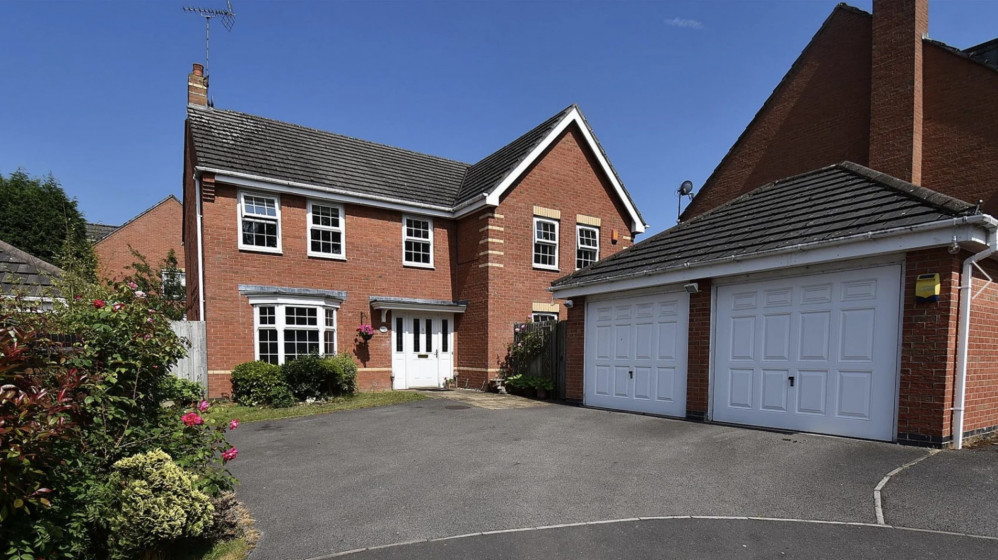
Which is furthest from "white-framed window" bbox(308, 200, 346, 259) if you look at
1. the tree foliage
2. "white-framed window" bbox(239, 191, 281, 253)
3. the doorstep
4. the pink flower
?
the tree foliage

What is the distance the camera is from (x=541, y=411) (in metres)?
10.4

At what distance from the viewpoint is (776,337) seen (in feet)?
24.9

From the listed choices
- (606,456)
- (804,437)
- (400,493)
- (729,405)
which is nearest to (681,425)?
(729,405)

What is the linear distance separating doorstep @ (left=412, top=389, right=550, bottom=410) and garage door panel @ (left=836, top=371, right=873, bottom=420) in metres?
6.09

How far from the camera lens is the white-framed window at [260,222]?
42.8 ft

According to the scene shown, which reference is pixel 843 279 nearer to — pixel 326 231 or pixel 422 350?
pixel 422 350

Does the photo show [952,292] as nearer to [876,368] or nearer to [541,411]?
[876,368]

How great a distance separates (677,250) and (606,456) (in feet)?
15.9

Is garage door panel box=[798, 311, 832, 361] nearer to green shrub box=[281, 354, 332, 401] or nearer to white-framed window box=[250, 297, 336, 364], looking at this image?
green shrub box=[281, 354, 332, 401]

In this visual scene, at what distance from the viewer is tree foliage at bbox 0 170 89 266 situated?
25.3 meters

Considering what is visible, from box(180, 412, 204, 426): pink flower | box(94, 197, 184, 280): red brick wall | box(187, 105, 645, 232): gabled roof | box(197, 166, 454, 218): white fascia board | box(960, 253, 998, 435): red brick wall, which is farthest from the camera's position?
box(94, 197, 184, 280): red brick wall

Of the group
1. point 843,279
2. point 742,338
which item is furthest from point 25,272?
point 843,279

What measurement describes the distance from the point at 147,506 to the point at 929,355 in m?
8.21

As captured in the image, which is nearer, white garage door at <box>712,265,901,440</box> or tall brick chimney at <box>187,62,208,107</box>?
white garage door at <box>712,265,901,440</box>
